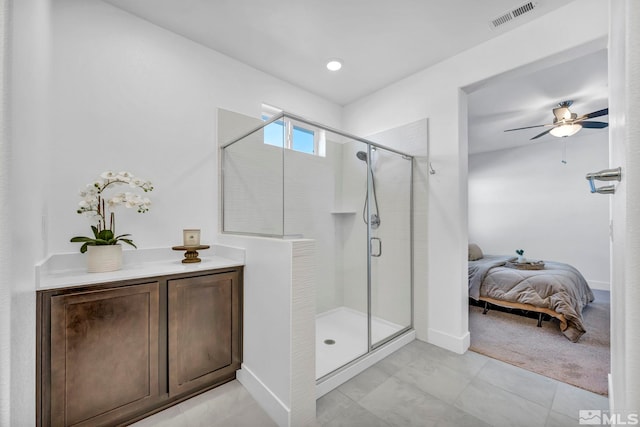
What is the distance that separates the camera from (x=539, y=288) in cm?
290

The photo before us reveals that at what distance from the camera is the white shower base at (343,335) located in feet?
6.82

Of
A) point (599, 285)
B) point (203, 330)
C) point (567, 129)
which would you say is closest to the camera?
point (203, 330)

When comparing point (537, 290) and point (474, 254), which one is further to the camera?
point (474, 254)

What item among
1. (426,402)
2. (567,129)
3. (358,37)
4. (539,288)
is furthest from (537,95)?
(426,402)

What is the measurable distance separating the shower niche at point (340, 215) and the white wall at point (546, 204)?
4.01 meters

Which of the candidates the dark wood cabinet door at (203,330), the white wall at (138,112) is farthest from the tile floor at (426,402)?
the white wall at (138,112)

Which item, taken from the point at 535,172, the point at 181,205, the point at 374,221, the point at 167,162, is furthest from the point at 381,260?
the point at 535,172

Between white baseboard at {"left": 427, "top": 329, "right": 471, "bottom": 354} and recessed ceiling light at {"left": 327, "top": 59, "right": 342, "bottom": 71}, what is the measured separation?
2.76 m

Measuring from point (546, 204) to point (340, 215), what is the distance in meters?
4.56

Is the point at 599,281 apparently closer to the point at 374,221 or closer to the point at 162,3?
the point at 374,221

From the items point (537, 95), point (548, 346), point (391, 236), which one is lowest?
point (548, 346)

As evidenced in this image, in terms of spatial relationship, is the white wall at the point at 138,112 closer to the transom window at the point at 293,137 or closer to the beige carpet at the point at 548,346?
the transom window at the point at 293,137

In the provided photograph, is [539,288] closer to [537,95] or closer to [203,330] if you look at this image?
[537,95]

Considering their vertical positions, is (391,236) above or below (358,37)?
below
